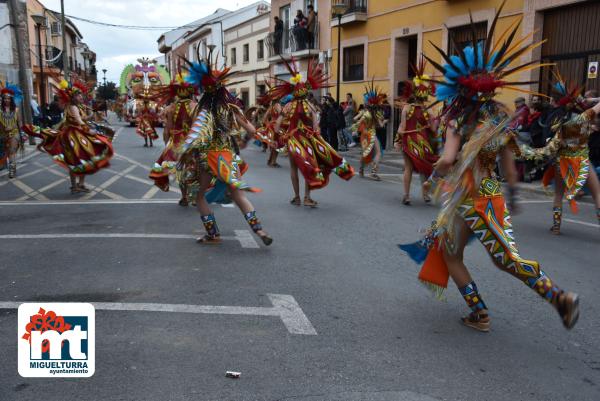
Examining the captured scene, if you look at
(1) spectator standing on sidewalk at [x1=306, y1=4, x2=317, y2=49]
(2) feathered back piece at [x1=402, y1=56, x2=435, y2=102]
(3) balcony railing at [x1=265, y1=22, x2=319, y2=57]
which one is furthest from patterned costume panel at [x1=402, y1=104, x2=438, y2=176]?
(1) spectator standing on sidewalk at [x1=306, y1=4, x2=317, y2=49]

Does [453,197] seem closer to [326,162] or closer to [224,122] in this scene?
[224,122]

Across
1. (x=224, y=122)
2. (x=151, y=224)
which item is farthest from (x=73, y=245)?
(x=224, y=122)

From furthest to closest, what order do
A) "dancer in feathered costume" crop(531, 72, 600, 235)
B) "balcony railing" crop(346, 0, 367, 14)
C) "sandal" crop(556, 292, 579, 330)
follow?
"balcony railing" crop(346, 0, 367, 14)
"dancer in feathered costume" crop(531, 72, 600, 235)
"sandal" crop(556, 292, 579, 330)

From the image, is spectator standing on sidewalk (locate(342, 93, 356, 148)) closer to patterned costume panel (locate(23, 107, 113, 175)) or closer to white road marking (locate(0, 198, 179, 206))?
patterned costume panel (locate(23, 107, 113, 175))

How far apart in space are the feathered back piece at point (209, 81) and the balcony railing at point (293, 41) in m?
19.8

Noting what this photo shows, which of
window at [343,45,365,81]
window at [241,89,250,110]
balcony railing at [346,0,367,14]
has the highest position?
balcony railing at [346,0,367,14]

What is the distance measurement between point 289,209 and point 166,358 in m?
5.22

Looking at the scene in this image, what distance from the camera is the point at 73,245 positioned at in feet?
20.1

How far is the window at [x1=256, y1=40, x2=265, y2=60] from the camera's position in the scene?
36344mm

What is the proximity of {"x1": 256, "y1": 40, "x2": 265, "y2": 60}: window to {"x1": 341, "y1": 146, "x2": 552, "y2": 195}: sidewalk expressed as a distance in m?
17.1

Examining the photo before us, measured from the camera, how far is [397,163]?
52.0ft

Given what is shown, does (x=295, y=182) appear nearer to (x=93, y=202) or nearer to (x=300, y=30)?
(x=93, y=202)

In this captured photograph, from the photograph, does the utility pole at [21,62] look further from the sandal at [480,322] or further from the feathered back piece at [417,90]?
the sandal at [480,322]

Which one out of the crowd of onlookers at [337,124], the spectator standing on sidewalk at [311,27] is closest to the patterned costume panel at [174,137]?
the crowd of onlookers at [337,124]
